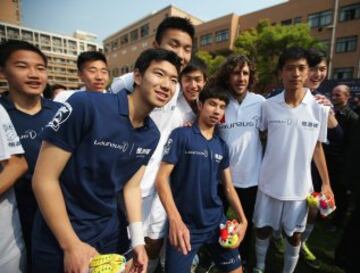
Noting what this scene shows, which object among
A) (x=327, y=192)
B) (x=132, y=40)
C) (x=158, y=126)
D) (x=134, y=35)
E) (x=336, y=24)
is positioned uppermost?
(x=134, y=35)

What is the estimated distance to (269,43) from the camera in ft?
74.9

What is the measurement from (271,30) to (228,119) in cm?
2275

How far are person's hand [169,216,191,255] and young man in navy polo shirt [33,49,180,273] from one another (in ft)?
1.39

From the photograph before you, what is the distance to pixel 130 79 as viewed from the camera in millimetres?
2598

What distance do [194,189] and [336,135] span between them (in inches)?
127

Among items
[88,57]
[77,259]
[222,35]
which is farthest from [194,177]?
[222,35]

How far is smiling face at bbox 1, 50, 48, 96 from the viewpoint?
2.32m

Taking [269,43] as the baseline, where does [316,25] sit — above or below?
above

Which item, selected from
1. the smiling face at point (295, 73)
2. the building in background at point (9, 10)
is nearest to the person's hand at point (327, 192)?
the smiling face at point (295, 73)

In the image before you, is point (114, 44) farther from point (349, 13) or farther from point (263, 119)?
point (263, 119)

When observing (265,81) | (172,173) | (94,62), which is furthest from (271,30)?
(172,173)

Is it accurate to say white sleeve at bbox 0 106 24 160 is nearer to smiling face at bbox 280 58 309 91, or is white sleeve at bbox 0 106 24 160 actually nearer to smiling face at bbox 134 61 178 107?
smiling face at bbox 134 61 178 107

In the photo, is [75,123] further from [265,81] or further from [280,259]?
[265,81]

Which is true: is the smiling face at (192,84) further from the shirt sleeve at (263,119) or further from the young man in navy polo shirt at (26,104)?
the young man in navy polo shirt at (26,104)
